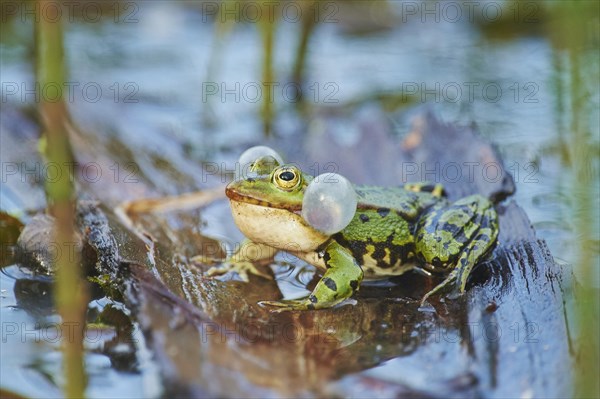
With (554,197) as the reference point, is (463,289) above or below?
below

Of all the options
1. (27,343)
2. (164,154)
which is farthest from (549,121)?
(27,343)

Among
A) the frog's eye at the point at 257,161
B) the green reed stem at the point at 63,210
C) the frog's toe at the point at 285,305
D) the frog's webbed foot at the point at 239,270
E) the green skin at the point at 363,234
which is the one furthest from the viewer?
the frog's webbed foot at the point at 239,270

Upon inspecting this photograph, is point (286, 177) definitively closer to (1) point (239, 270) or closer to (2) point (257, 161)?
(2) point (257, 161)

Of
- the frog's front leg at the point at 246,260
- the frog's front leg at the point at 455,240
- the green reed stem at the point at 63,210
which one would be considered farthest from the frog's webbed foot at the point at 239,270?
the green reed stem at the point at 63,210

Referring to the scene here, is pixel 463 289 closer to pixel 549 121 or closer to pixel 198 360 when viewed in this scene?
Result: pixel 198 360

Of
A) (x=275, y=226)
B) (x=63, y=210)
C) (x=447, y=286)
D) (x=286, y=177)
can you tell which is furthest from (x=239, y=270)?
(x=63, y=210)

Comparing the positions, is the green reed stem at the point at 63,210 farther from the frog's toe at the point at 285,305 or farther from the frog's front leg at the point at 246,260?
the frog's front leg at the point at 246,260

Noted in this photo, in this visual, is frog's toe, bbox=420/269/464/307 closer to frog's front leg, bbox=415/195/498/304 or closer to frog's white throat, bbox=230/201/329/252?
frog's front leg, bbox=415/195/498/304
